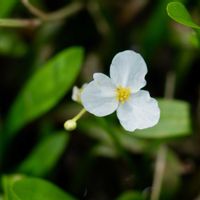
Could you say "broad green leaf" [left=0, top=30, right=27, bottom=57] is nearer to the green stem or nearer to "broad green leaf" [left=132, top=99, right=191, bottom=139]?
the green stem

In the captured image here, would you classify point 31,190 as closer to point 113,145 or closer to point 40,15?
point 113,145

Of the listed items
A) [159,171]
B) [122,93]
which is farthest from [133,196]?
[122,93]

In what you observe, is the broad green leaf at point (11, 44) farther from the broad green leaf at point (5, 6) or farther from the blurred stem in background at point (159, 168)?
the blurred stem in background at point (159, 168)

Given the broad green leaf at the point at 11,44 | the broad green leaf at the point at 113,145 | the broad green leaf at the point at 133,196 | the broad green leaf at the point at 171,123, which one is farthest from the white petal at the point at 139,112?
the broad green leaf at the point at 11,44

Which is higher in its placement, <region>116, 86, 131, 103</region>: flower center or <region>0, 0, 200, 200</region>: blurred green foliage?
<region>116, 86, 131, 103</region>: flower center

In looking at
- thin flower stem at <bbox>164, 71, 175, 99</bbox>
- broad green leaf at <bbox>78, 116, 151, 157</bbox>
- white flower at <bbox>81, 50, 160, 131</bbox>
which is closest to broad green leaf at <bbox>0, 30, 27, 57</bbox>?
broad green leaf at <bbox>78, 116, 151, 157</bbox>

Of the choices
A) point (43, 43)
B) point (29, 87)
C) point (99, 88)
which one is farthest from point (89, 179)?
point (99, 88)

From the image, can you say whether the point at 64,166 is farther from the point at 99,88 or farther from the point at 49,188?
the point at 99,88
